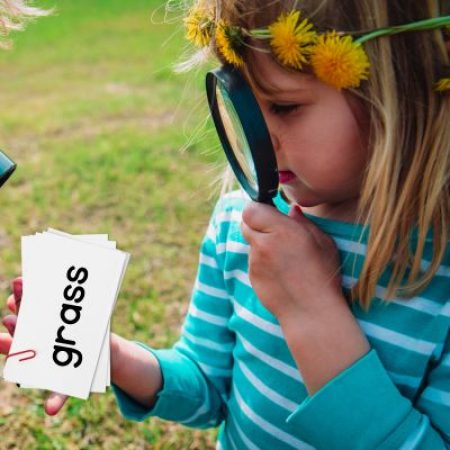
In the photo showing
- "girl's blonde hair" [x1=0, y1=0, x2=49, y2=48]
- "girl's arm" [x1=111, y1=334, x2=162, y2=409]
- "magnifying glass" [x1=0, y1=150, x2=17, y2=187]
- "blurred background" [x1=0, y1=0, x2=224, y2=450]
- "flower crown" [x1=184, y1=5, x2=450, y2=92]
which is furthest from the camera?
"blurred background" [x1=0, y1=0, x2=224, y2=450]

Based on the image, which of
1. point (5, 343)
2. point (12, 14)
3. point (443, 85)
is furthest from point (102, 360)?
point (12, 14)

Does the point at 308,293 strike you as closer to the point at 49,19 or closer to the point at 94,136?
the point at 94,136

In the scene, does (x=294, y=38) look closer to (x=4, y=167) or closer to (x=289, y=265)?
(x=289, y=265)

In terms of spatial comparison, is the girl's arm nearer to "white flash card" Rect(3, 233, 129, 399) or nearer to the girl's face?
"white flash card" Rect(3, 233, 129, 399)

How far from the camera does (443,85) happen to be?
114 centimetres

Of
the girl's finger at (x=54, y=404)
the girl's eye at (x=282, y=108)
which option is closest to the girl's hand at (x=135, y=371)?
the girl's finger at (x=54, y=404)

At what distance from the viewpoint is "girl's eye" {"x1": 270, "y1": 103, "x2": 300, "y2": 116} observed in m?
1.22

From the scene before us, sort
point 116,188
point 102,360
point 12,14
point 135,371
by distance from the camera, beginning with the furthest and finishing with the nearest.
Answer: point 116,188, point 12,14, point 135,371, point 102,360

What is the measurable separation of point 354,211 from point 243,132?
0.90ft

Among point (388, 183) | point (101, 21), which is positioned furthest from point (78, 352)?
point (101, 21)

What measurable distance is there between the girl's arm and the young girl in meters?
0.21

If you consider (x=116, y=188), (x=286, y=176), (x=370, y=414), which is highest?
(x=286, y=176)

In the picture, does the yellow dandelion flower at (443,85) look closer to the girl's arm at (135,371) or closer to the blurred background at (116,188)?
the blurred background at (116,188)

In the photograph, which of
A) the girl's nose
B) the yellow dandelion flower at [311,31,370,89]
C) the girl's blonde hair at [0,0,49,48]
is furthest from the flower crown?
the girl's blonde hair at [0,0,49,48]
